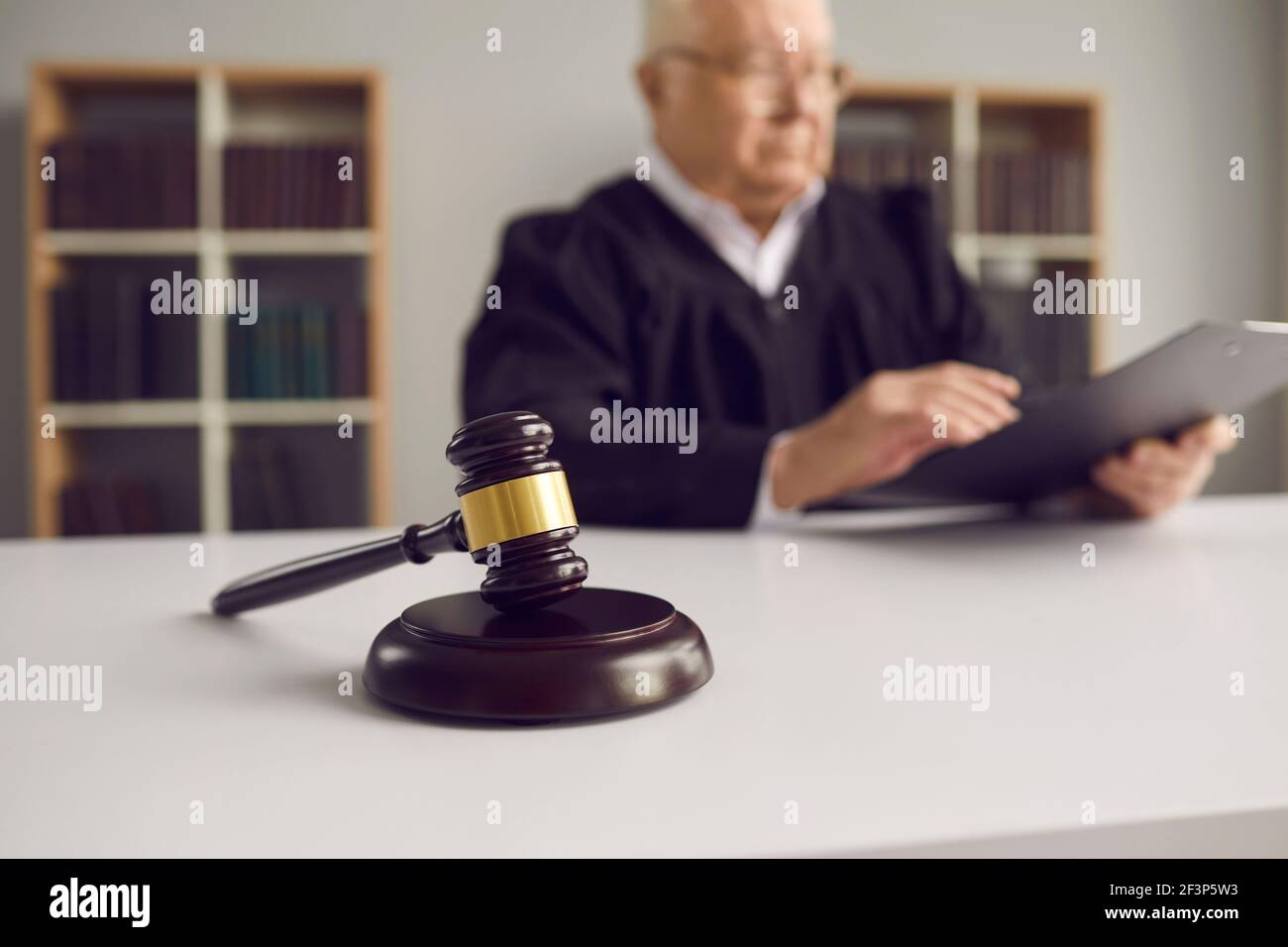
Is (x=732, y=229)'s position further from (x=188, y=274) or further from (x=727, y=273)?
(x=188, y=274)

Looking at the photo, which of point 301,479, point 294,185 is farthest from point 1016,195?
point 301,479

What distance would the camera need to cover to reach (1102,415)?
106 centimetres

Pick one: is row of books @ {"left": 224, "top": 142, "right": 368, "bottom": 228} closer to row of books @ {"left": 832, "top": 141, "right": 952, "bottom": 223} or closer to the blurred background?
the blurred background

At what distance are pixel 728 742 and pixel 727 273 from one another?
60.2 inches

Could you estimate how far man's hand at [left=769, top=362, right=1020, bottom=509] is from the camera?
1046 millimetres

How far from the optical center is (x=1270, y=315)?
449 centimetres

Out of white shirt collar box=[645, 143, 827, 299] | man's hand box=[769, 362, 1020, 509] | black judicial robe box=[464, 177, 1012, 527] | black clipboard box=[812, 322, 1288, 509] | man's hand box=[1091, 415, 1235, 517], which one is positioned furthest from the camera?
white shirt collar box=[645, 143, 827, 299]

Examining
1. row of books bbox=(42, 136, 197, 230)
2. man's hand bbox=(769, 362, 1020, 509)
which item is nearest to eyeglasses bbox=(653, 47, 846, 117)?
man's hand bbox=(769, 362, 1020, 509)

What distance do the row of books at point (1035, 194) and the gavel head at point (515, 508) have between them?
12.0 ft

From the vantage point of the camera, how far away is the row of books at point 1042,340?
382 centimetres

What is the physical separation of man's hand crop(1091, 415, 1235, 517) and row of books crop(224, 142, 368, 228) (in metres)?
2.84

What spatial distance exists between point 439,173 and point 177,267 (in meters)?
0.99

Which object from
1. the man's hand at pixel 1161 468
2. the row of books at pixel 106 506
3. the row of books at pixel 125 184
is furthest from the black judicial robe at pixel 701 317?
the row of books at pixel 106 506
